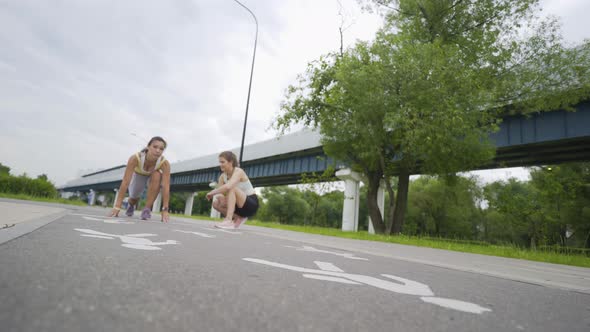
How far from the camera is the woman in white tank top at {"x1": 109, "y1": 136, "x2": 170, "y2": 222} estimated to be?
24.3 ft

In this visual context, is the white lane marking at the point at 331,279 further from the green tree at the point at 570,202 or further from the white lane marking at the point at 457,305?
the green tree at the point at 570,202

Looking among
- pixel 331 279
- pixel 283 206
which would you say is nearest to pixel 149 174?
pixel 331 279

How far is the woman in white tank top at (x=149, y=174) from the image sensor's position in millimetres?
7395

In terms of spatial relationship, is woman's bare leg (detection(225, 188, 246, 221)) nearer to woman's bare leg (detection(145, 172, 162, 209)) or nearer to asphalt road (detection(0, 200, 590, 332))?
woman's bare leg (detection(145, 172, 162, 209))

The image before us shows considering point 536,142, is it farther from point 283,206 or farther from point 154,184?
point 283,206

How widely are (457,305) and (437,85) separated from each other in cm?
1313

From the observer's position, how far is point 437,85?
44.4ft

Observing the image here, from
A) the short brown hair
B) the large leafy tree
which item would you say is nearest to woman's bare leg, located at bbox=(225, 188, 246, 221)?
the short brown hair

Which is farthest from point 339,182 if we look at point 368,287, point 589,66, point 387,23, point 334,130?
point 368,287

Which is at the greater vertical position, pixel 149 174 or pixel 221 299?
pixel 149 174

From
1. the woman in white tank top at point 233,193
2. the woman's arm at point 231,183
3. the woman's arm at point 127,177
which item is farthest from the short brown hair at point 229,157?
the woman's arm at point 127,177

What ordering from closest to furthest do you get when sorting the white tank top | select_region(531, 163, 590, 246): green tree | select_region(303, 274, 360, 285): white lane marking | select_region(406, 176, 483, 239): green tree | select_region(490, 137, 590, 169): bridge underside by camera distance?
select_region(303, 274, 360, 285): white lane marking → the white tank top → select_region(490, 137, 590, 169): bridge underside → select_region(531, 163, 590, 246): green tree → select_region(406, 176, 483, 239): green tree

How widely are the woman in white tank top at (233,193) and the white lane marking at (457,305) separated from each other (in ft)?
17.8

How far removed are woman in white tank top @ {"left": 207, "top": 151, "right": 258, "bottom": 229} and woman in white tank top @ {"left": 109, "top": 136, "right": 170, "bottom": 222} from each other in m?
1.18
